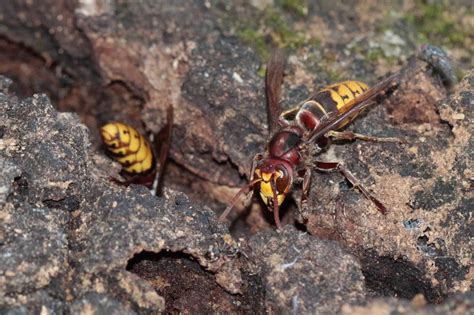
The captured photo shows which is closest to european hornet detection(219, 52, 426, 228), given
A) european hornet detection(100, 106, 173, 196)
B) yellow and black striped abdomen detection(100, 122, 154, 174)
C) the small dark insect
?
the small dark insect

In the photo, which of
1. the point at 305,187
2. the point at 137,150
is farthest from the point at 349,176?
the point at 137,150

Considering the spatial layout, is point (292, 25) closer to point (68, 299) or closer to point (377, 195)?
point (377, 195)

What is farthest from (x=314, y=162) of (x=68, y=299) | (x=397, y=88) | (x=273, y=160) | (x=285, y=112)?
(x=68, y=299)

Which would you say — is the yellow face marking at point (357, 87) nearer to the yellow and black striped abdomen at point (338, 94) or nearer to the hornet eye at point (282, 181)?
the yellow and black striped abdomen at point (338, 94)

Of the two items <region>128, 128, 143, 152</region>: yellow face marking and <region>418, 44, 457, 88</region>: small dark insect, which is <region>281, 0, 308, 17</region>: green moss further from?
<region>128, 128, 143, 152</region>: yellow face marking

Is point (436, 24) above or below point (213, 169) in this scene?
→ above

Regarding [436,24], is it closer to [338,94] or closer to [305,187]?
[338,94]

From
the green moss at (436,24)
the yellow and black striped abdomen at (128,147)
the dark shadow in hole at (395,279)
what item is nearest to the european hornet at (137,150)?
the yellow and black striped abdomen at (128,147)
